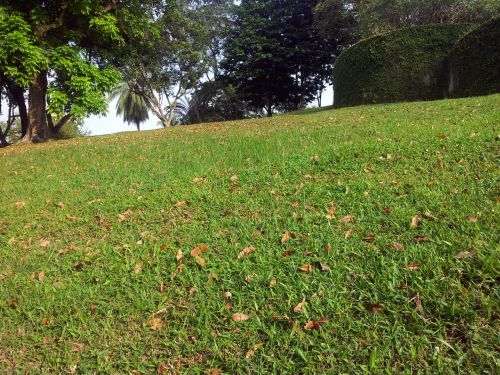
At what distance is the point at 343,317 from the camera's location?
2.20m

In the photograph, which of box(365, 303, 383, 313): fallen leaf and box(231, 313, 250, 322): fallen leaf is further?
box(231, 313, 250, 322): fallen leaf

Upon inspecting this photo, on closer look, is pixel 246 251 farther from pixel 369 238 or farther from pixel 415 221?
pixel 415 221

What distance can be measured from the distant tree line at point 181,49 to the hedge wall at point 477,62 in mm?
7670

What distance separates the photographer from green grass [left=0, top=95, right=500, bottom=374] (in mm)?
2061

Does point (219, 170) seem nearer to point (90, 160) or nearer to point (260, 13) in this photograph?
point (90, 160)

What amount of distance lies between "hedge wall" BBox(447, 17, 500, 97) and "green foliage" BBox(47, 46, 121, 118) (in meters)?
11.7

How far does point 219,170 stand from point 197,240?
7.13ft

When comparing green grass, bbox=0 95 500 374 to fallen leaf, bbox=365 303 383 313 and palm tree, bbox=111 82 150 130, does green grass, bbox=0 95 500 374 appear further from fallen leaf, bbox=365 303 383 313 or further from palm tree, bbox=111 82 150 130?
palm tree, bbox=111 82 150 130

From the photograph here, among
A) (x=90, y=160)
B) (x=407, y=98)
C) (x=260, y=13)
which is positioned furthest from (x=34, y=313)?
(x=260, y=13)

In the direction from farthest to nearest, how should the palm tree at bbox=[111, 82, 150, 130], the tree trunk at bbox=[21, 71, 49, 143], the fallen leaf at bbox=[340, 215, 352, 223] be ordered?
the palm tree at bbox=[111, 82, 150, 130], the tree trunk at bbox=[21, 71, 49, 143], the fallen leaf at bbox=[340, 215, 352, 223]

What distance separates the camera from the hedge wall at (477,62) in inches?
392

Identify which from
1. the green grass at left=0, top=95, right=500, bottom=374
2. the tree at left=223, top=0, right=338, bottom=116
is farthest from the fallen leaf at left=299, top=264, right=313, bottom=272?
the tree at left=223, top=0, right=338, bottom=116

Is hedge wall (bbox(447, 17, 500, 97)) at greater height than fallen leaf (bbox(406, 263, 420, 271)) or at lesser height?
greater

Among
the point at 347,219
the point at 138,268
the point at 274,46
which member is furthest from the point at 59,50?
the point at 274,46
